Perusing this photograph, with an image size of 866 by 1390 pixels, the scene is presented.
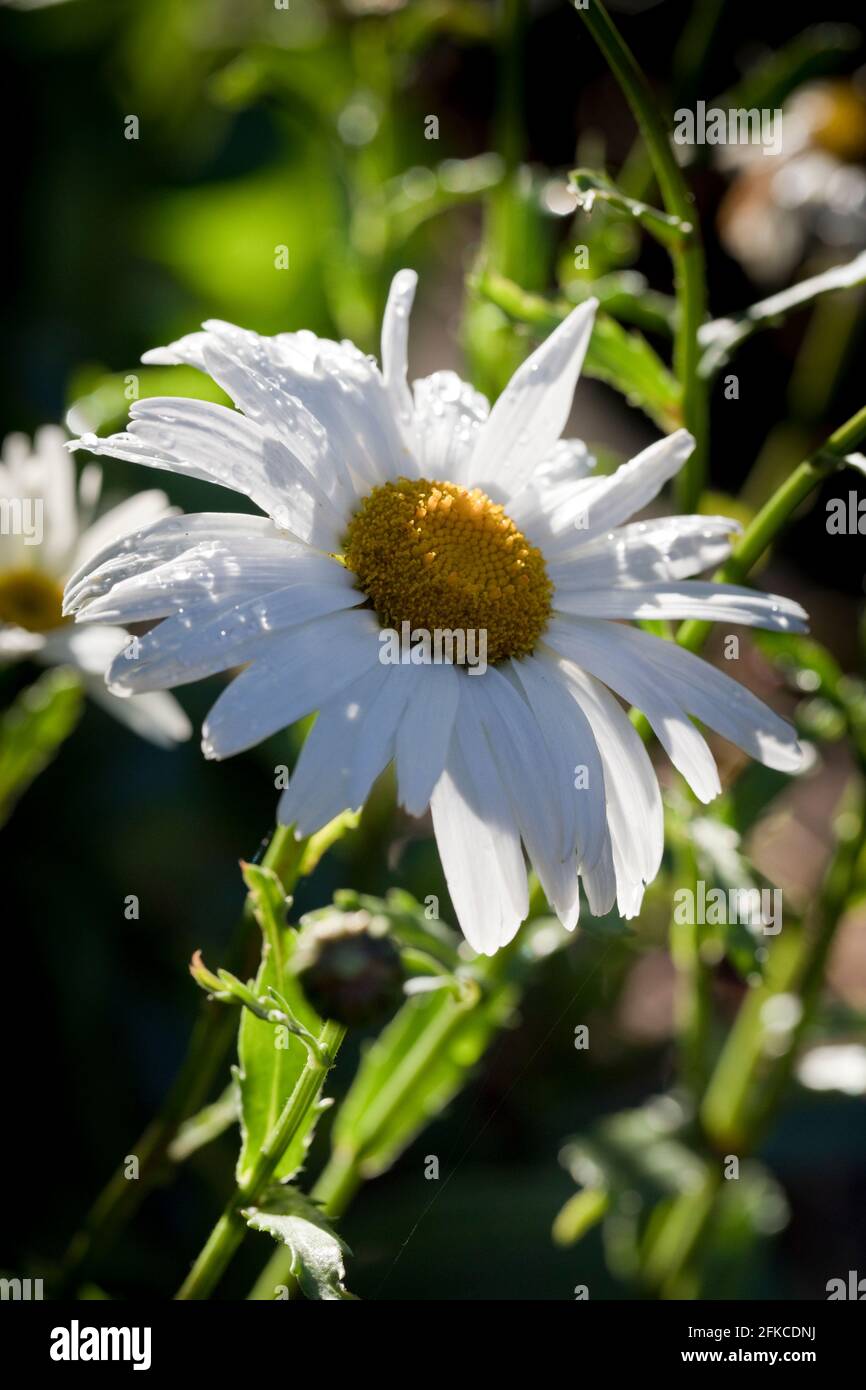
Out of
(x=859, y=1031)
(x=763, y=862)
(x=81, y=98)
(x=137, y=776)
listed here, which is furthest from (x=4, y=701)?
(x=81, y=98)

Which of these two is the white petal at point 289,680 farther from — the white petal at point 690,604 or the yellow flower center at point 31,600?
the yellow flower center at point 31,600

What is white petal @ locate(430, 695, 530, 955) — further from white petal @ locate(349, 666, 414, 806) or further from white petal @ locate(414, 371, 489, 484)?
white petal @ locate(414, 371, 489, 484)

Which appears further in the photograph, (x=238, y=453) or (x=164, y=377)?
(x=164, y=377)

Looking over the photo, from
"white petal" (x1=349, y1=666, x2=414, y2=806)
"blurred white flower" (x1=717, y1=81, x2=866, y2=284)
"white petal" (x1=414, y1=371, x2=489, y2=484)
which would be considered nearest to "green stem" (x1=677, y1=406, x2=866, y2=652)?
"white petal" (x1=414, y1=371, x2=489, y2=484)

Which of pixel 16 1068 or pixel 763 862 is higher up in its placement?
pixel 763 862

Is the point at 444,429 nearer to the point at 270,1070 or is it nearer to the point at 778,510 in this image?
the point at 778,510

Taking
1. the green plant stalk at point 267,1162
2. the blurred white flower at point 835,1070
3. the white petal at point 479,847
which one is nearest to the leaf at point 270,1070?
the green plant stalk at point 267,1162
